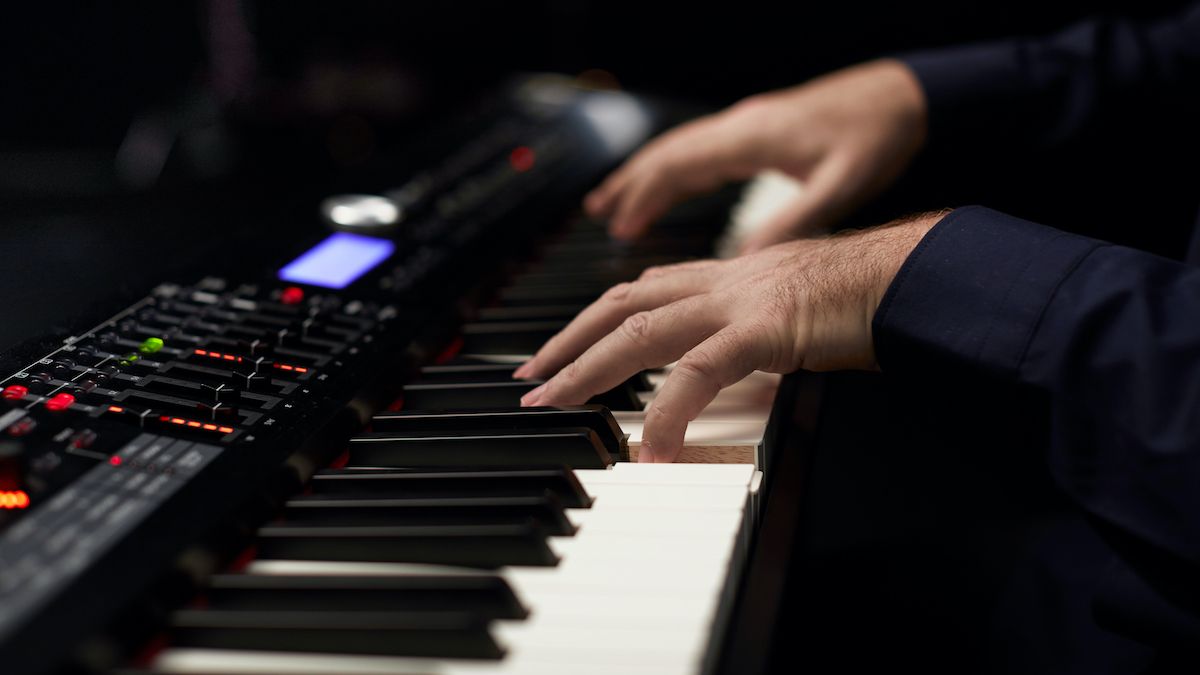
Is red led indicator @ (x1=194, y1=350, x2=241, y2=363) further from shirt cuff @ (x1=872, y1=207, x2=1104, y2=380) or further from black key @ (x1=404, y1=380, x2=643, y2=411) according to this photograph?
shirt cuff @ (x1=872, y1=207, x2=1104, y2=380)

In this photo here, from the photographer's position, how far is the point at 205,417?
2.53 ft

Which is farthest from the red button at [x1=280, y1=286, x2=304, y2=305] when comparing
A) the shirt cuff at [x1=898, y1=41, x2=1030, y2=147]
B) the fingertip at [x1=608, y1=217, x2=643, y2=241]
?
the shirt cuff at [x1=898, y1=41, x2=1030, y2=147]

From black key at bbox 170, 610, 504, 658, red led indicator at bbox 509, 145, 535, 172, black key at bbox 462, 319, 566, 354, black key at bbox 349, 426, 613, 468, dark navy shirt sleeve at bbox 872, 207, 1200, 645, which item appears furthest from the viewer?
red led indicator at bbox 509, 145, 535, 172

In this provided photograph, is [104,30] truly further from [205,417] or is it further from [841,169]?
[841,169]

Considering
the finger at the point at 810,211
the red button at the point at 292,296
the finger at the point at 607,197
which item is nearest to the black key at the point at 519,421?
the red button at the point at 292,296

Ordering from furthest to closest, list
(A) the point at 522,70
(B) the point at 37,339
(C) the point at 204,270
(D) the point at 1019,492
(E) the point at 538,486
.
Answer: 1. (A) the point at 522,70
2. (D) the point at 1019,492
3. (C) the point at 204,270
4. (B) the point at 37,339
5. (E) the point at 538,486

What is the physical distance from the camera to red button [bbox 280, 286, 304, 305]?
1.01m

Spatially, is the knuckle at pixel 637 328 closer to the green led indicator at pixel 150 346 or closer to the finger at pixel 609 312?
the finger at pixel 609 312

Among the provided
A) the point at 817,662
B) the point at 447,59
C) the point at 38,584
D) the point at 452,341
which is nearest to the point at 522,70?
the point at 447,59

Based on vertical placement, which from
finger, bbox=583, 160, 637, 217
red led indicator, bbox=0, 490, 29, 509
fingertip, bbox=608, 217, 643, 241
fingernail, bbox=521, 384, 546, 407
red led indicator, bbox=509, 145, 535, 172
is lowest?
fingernail, bbox=521, 384, 546, 407

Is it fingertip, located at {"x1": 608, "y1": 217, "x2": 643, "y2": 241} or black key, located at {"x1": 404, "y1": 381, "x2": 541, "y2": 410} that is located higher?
fingertip, located at {"x1": 608, "y1": 217, "x2": 643, "y2": 241}

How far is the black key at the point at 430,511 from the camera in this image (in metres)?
0.71

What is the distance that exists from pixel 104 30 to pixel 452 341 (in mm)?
769

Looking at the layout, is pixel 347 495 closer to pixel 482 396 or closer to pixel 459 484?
pixel 459 484
